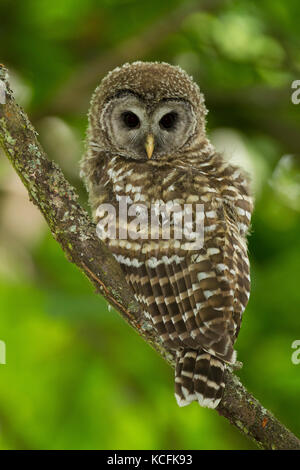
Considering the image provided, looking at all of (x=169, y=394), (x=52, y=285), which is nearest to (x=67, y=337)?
(x=52, y=285)

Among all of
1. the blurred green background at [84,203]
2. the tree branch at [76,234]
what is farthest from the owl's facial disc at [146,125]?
the tree branch at [76,234]

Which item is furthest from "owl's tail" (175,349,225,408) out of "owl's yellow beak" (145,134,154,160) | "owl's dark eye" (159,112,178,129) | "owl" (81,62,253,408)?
"owl's dark eye" (159,112,178,129)

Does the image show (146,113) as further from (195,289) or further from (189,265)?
(195,289)

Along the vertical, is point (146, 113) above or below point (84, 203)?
above

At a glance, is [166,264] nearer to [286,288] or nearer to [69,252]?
[69,252]

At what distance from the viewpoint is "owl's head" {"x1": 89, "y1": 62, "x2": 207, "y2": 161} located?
4066mm

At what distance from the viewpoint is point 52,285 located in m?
5.22

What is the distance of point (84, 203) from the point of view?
5023 millimetres

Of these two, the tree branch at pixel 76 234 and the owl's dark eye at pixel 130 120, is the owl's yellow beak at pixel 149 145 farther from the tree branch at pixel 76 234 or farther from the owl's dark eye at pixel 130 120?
the tree branch at pixel 76 234

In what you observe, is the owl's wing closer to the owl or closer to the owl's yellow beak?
the owl

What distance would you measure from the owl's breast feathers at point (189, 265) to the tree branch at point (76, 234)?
20 cm

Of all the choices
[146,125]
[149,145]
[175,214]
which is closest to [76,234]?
[175,214]

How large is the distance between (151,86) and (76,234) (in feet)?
4.48

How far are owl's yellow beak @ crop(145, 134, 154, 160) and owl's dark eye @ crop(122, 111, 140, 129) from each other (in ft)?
0.67
